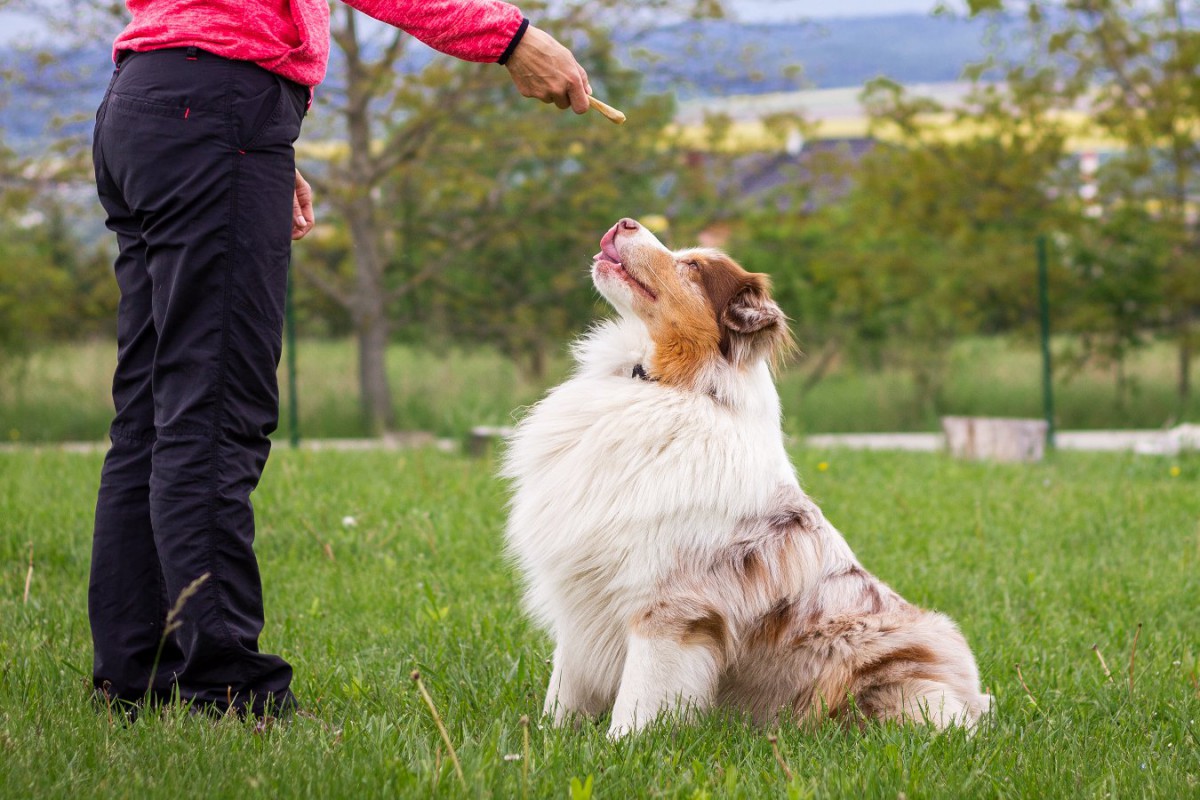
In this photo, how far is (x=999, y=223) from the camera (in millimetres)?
13742

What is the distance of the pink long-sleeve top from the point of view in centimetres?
277

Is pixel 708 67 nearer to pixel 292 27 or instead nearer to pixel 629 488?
pixel 629 488

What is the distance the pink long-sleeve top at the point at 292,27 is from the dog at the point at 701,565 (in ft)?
3.18

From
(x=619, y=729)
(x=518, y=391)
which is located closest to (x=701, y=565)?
(x=619, y=729)

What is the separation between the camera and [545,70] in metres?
2.92

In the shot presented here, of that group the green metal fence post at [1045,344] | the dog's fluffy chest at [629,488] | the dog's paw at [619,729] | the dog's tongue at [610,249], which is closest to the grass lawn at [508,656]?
the dog's paw at [619,729]

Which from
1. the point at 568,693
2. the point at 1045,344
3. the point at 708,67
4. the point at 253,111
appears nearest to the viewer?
the point at 253,111

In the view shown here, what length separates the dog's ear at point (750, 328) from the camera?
3.48 m

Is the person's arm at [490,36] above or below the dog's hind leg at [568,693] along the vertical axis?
above

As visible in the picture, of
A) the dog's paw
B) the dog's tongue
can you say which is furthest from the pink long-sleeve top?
the dog's paw

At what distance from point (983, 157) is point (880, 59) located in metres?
4.14

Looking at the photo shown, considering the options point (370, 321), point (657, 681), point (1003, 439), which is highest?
point (370, 321)

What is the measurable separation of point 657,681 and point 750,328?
42.4 inches

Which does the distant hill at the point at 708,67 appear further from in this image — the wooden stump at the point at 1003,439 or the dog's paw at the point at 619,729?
the dog's paw at the point at 619,729
